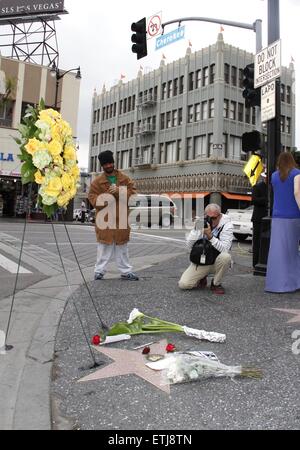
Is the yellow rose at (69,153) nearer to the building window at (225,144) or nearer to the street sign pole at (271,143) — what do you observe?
the street sign pole at (271,143)

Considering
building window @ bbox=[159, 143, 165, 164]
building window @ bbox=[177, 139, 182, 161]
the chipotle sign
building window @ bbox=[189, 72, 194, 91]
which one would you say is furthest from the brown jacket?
building window @ bbox=[159, 143, 165, 164]

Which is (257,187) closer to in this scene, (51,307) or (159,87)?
(51,307)

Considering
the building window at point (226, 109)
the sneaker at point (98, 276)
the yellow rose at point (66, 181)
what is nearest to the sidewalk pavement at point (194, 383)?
the sneaker at point (98, 276)

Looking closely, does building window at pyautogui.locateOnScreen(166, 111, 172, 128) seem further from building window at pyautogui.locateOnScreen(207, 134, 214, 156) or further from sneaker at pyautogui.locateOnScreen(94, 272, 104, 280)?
sneaker at pyautogui.locateOnScreen(94, 272, 104, 280)

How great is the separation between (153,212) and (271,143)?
1968 cm

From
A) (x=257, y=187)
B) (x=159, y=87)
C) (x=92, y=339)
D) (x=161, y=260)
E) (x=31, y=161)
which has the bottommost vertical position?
(x=92, y=339)

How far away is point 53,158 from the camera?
380 cm

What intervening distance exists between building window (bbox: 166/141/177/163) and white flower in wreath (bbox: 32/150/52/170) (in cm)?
4246

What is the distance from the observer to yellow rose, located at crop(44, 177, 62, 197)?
384 centimetres

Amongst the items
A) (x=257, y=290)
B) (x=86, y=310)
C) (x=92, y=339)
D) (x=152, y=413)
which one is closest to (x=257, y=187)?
(x=257, y=290)

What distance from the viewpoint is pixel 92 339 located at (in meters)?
3.99

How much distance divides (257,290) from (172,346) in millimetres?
3145

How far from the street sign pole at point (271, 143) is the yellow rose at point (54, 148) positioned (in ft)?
15.2
